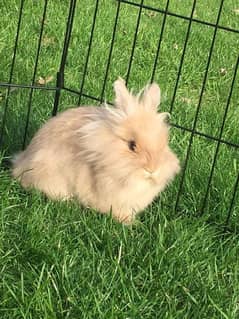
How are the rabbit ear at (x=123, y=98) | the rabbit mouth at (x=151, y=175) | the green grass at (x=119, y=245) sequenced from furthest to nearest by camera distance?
Answer: the rabbit ear at (x=123, y=98), the rabbit mouth at (x=151, y=175), the green grass at (x=119, y=245)

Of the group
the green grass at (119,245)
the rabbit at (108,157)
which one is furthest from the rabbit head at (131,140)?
the green grass at (119,245)

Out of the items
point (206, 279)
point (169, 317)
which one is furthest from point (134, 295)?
point (206, 279)

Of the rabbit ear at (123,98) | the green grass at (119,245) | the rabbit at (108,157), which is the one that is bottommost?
the green grass at (119,245)

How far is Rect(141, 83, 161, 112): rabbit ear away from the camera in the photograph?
316 centimetres

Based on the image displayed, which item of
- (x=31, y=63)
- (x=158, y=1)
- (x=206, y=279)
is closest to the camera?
(x=206, y=279)

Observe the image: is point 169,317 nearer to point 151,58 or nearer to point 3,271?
point 3,271

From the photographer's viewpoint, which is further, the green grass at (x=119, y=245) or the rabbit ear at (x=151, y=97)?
the rabbit ear at (x=151, y=97)

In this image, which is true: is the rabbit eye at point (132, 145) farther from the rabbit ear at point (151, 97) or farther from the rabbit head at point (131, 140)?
the rabbit ear at point (151, 97)

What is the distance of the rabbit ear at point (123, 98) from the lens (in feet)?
10.2

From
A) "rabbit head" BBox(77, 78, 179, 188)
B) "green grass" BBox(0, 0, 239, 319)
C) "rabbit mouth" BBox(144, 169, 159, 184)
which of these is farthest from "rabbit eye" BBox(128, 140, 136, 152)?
"green grass" BBox(0, 0, 239, 319)

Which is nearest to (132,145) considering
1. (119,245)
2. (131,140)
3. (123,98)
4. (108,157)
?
(131,140)

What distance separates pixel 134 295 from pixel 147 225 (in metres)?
0.69

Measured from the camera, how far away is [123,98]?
3.12 meters

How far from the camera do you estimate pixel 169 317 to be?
8.11 feet
